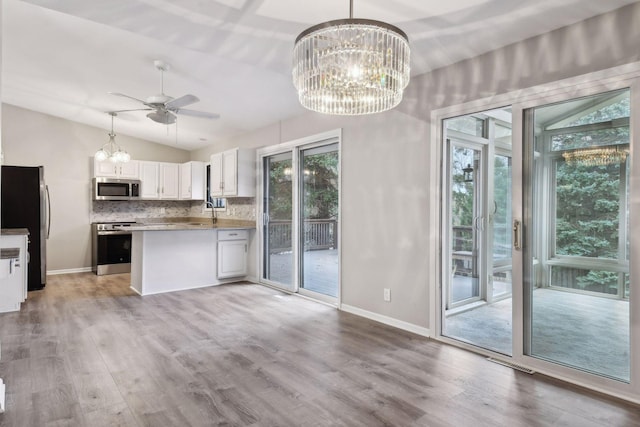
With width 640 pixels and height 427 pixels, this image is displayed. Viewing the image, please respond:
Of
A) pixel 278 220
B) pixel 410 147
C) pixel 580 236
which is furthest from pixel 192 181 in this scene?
pixel 580 236

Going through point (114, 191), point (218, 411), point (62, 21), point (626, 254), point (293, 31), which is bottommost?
point (218, 411)

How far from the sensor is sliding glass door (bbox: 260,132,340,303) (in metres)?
4.63

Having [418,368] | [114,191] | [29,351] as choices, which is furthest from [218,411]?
[114,191]

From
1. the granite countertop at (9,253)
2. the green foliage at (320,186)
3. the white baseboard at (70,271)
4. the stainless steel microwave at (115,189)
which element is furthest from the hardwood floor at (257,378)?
the stainless steel microwave at (115,189)

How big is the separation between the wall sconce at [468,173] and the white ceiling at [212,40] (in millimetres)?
1286

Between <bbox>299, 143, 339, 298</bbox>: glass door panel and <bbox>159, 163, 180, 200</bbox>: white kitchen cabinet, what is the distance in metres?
3.46

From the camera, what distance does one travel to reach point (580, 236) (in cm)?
260

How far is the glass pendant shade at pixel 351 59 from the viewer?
1.66 m

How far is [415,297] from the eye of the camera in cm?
349

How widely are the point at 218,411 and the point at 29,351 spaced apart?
76.8 inches

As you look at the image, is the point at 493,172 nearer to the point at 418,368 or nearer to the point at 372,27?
the point at 418,368

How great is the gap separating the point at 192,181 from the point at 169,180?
20.9 inches

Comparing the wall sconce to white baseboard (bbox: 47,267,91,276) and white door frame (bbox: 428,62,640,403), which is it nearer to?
white door frame (bbox: 428,62,640,403)

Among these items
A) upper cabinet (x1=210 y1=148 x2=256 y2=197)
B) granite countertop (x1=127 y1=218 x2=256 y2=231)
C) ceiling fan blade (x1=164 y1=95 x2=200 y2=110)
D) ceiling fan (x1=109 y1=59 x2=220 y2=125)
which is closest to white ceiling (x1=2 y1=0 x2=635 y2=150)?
ceiling fan (x1=109 y1=59 x2=220 y2=125)
